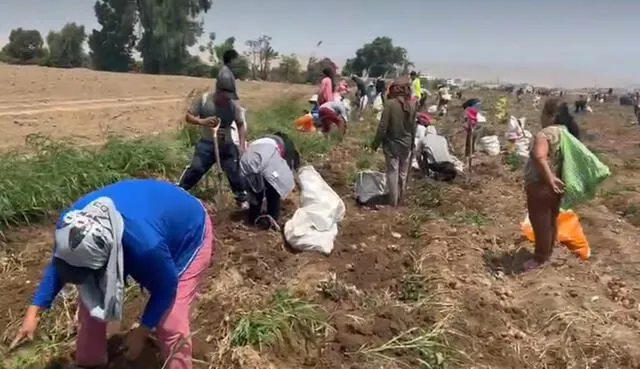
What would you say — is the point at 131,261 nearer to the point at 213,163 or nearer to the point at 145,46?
the point at 213,163

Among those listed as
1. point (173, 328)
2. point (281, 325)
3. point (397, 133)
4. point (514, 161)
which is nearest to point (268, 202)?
point (397, 133)

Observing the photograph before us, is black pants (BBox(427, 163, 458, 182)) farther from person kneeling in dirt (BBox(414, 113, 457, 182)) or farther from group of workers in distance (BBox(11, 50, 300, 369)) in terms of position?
group of workers in distance (BBox(11, 50, 300, 369))

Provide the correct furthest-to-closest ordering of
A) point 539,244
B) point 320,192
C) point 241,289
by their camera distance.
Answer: point 320,192 → point 539,244 → point 241,289

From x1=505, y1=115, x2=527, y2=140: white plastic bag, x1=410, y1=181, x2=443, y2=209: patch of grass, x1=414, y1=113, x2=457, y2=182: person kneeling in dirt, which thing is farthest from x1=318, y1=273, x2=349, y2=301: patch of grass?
x1=505, y1=115, x2=527, y2=140: white plastic bag

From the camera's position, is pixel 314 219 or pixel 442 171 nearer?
pixel 314 219

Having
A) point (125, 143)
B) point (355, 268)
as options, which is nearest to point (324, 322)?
point (355, 268)

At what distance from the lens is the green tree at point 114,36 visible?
45188 mm

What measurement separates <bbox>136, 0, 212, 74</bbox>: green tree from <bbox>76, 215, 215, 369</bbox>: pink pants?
1648 inches

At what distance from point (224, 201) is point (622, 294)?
11.7 feet

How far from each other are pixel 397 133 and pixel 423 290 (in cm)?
273

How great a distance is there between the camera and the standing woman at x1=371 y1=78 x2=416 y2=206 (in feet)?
23.8

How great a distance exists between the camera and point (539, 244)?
18.0ft

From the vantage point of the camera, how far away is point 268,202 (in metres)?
5.89

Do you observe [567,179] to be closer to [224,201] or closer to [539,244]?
[539,244]
